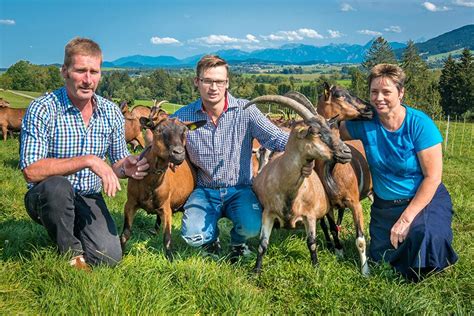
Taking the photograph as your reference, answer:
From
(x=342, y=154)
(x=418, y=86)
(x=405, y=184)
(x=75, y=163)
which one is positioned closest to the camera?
(x=75, y=163)

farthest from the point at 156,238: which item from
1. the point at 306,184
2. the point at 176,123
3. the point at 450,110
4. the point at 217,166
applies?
the point at 450,110

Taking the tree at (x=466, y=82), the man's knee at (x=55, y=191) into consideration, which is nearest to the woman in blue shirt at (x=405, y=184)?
the man's knee at (x=55, y=191)

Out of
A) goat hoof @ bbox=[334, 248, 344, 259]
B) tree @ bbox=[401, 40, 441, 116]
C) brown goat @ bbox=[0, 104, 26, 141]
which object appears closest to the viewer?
goat hoof @ bbox=[334, 248, 344, 259]

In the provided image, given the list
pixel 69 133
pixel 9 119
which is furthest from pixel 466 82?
pixel 69 133

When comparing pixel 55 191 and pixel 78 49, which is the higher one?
pixel 78 49

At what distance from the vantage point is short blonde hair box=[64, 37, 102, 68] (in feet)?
12.8

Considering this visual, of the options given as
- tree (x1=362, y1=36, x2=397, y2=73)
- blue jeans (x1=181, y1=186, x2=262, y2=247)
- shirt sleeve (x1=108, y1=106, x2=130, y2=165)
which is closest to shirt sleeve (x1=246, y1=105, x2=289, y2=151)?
blue jeans (x1=181, y1=186, x2=262, y2=247)

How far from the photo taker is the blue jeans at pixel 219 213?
15.8 ft

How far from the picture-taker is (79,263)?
155 inches

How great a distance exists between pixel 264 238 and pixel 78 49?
8.16 feet

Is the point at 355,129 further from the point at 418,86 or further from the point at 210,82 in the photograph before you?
the point at 418,86

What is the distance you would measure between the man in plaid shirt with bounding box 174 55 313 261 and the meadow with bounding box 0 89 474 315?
0.28 meters

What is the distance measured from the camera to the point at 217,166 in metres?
5.05

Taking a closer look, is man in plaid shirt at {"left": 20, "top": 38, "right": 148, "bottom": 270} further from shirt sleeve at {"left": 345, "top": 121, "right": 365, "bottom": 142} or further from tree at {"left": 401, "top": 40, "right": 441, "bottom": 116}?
tree at {"left": 401, "top": 40, "right": 441, "bottom": 116}
